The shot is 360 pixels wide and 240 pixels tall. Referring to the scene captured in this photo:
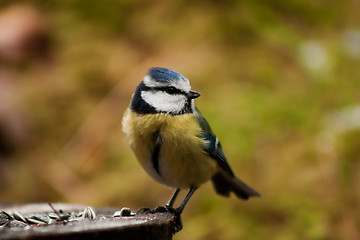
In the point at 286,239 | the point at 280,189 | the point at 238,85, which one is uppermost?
the point at 238,85

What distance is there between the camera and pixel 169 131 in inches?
52.6

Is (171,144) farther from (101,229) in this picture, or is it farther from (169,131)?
(101,229)

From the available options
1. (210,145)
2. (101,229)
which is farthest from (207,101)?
(101,229)

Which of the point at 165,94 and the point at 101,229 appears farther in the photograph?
the point at 165,94

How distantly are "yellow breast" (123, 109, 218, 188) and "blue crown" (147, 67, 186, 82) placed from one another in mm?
109

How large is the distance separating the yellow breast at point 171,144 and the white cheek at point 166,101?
24 millimetres

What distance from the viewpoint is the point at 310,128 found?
2.25 m

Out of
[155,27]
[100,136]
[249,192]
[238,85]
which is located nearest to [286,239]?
[249,192]

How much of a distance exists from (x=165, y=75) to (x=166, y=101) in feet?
0.26

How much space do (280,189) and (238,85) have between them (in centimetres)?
71

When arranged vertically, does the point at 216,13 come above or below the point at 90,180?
above

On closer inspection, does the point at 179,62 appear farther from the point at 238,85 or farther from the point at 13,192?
the point at 13,192

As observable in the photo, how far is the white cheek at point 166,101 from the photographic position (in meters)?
1.37

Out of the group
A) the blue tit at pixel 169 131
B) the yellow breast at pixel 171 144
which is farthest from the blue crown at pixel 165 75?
the yellow breast at pixel 171 144
